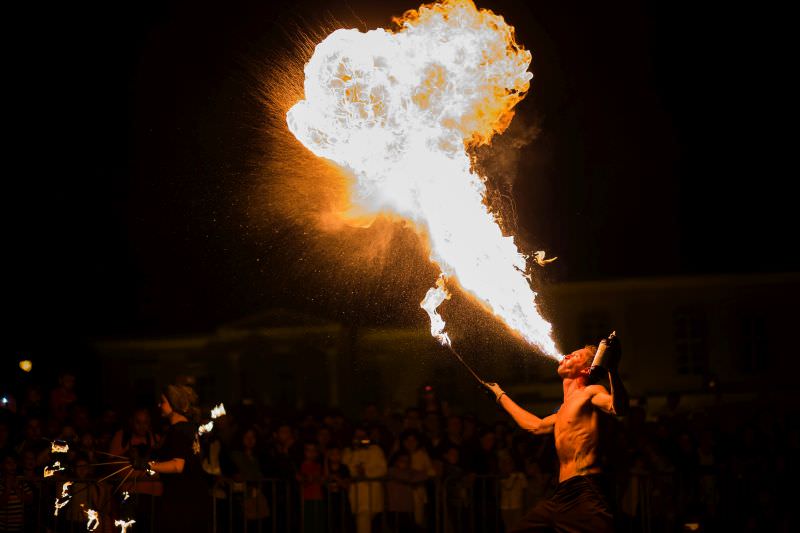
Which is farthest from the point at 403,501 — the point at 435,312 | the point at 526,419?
the point at 526,419

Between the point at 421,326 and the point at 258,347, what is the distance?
17.9 ft

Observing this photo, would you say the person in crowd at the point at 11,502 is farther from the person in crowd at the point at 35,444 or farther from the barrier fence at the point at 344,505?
the person in crowd at the point at 35,444

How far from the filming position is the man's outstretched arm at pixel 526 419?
7.47m

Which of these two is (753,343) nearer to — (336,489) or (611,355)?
(336,489)

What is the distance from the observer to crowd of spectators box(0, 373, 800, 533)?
9109mm

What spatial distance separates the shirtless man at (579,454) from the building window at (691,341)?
2171cm

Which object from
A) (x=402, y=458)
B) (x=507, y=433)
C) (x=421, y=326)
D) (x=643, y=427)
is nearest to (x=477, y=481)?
(x=402, y=458)

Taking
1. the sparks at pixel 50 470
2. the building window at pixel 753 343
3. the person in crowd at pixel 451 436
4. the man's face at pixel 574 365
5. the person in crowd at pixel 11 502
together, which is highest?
the building window at pixel 753 343

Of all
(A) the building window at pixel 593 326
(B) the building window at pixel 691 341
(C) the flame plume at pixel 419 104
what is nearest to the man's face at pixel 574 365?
(C) the flame plume at pixel 419 104

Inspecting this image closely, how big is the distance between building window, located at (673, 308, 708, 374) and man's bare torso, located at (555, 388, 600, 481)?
71.6 ft

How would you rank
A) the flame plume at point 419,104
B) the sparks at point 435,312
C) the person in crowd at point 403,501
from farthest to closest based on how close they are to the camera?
the person in crowd at point 403,501 < the flame plume at point 419,104 < the sparks at point 435,312

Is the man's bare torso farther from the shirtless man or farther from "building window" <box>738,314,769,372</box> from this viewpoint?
"building window" <box>738,314,769,372</box>

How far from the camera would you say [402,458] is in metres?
10.5

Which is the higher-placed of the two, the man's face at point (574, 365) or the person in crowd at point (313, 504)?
the man's face at point (574, 365)
